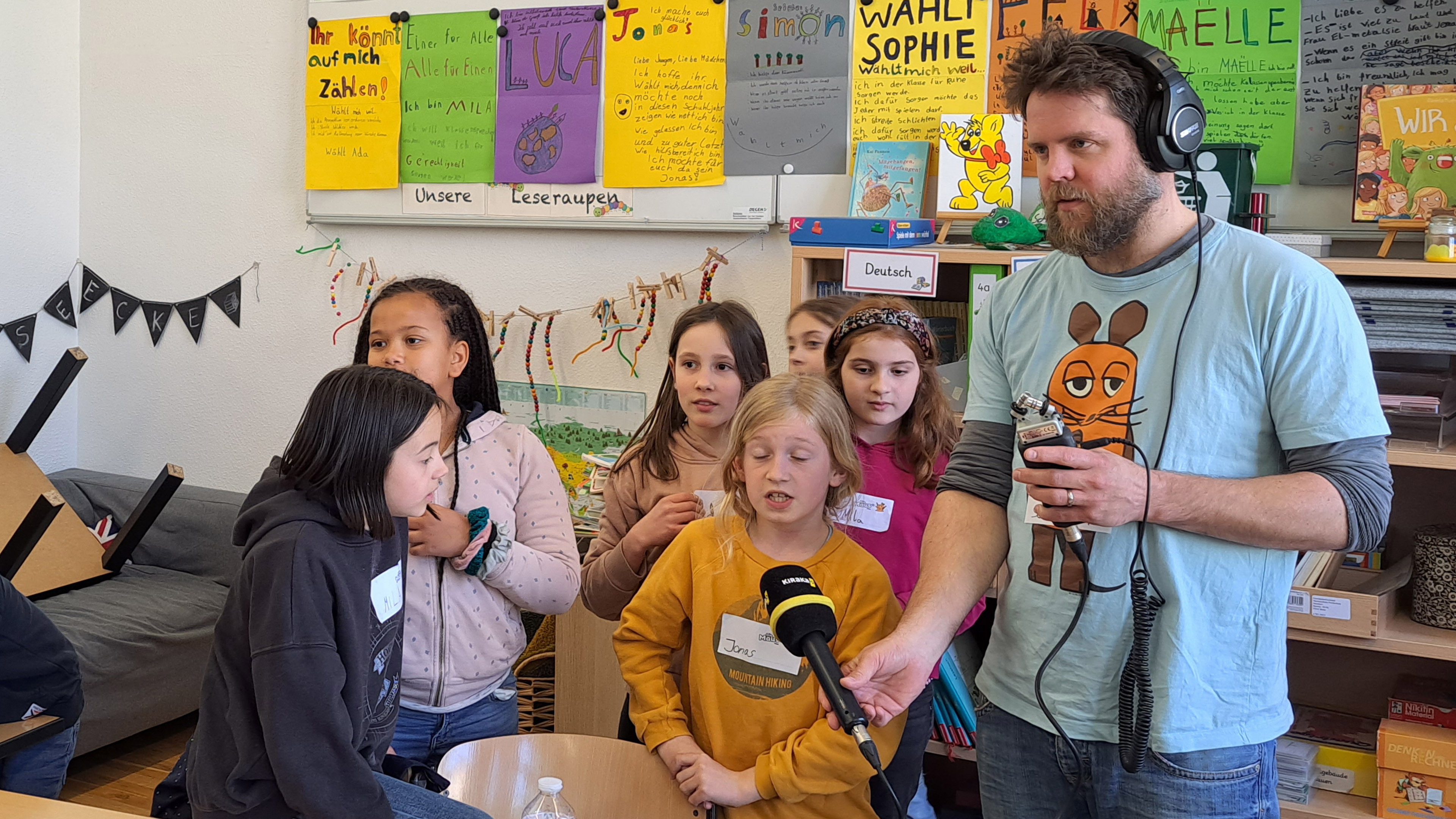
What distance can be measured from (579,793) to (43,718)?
44.4 inches

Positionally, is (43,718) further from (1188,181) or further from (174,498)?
(1188,181)

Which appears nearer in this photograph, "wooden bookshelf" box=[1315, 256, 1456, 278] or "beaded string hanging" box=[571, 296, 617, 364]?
"wooden bookshelf" box=[1315, 256, 1456, 278]

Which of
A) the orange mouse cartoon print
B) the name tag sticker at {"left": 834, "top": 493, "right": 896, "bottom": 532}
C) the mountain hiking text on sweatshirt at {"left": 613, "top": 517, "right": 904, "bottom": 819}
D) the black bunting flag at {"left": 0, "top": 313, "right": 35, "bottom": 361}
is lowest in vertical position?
the mountain hiking text on sweatshirt at {"left": 613, "top": 517, "right": 904, "bottom": 819}

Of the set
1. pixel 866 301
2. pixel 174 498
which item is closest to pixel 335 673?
pixel 866 301

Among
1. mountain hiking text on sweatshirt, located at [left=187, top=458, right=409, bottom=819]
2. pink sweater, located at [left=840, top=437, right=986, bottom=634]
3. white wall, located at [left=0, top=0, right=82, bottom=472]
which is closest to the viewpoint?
mountain hiking text on sweatshirt, located at [left=187, top=458, right=409, bottom=819]

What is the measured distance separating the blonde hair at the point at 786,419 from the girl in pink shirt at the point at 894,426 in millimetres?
126

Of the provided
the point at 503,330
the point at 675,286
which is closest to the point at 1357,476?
the point at 675,286

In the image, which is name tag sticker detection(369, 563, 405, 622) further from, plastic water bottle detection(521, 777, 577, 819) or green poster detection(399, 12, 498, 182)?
green poster detection(399, 12, 498, 182)

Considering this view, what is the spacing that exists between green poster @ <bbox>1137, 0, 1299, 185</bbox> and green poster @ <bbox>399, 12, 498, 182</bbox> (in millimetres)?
1762

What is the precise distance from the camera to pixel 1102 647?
4.01 feet

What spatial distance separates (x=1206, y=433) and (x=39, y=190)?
3.97 meters

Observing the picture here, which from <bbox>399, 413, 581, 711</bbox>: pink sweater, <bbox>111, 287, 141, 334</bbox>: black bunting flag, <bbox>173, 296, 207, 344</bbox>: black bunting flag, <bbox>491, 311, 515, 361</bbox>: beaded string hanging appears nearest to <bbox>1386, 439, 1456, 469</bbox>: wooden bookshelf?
<bbox>399, 413, 581, 711</bbox>: pink sweater

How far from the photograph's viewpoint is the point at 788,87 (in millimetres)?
2846

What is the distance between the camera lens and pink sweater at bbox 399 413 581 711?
1.81m
